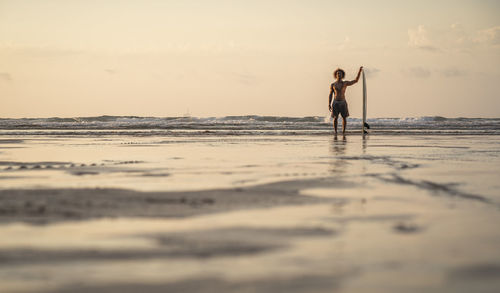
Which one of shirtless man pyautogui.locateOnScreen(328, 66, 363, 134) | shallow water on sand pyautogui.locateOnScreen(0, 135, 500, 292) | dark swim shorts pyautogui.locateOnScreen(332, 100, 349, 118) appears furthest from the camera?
dark swim shorts pyautogui.locateOnScreen(332, 100, 349, 118)

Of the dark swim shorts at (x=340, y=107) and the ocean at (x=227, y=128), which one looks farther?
the ocean at (x=227, y=128)

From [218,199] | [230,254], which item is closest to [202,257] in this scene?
[230,254]

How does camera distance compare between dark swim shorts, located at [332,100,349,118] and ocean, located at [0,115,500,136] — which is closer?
dark swim shorts, located at [332,100,349,118]

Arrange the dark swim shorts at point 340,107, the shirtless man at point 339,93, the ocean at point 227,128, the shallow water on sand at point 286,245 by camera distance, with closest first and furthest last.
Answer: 1. the shallow water on sand at point 286,245
2. the shirtless man at point 339,93
3. the dark swim shorts at point 340,107
4. the ocean at point 227,128

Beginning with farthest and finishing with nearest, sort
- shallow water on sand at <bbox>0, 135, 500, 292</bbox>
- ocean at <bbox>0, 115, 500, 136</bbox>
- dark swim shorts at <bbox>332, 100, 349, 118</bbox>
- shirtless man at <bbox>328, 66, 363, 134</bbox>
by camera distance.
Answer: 1. ocean at <bbox>0, 115, 500, 136</bbox>
2. dark swim shorts at <bbox>332, 100, 349, 118</bbox>
3. shirtless man at <bbox>328, 66, 363, 134</bbox>
4. shallow water on sand at <bbox>0, 135, 500, 292</bbox>

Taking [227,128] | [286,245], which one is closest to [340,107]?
[227,128]

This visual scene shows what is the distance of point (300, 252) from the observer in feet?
9.07

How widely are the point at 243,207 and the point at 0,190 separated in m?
2.32

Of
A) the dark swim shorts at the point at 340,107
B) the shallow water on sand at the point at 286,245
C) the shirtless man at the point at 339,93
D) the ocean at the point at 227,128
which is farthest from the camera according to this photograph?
the ocean at the point at 227,128

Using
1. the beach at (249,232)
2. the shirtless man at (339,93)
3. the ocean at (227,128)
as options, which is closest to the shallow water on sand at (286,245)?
the beach at (249,232)

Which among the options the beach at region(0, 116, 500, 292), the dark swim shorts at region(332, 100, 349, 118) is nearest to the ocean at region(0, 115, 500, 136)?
the dark swim shorts at region(332, 100, 349, 118)

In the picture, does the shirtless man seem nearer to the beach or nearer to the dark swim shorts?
the dark swim shorts

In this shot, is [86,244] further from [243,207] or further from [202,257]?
[243,207]

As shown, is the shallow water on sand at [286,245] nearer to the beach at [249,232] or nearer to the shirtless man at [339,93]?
the beach at [249,232]
